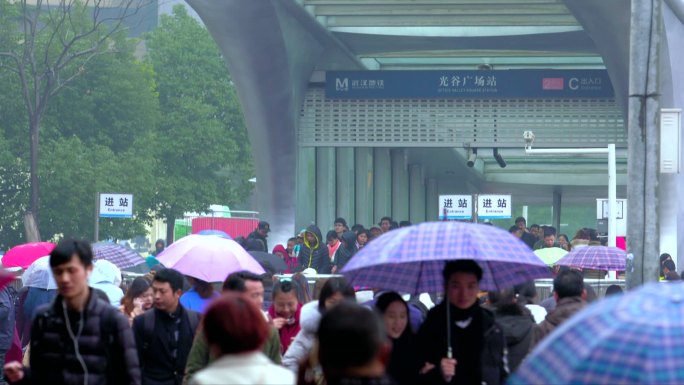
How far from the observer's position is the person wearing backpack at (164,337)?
332 inches

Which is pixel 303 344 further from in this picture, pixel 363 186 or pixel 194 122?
pixel 194 122

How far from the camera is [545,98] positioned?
31000 millimetres

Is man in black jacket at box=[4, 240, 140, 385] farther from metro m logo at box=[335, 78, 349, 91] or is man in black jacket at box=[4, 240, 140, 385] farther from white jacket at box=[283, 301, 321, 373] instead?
metro m logo at box=[335, 78, 349, 91]

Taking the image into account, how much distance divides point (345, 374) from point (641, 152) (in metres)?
7.24

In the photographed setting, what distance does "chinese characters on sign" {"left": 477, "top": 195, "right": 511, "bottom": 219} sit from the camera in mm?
30797

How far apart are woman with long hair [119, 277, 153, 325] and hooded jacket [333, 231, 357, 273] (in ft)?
40.7

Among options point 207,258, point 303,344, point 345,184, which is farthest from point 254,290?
point 345,184

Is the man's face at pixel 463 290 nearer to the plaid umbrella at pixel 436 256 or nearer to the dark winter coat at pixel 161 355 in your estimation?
the plaid umbrella at pixel 436 256

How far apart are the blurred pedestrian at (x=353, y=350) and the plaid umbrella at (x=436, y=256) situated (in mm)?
2480

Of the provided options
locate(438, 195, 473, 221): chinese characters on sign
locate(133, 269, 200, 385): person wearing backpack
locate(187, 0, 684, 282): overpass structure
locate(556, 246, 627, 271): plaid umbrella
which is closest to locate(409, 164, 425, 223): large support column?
locate(187, 0, 684, 282): overpass structure

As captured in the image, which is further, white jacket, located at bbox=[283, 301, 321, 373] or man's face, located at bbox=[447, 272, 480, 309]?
white jacket, located at bbox=[283, 301, 321, 373]

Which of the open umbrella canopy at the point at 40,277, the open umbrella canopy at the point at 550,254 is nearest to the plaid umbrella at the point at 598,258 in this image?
the open umbrella canopy at the point at 550,254

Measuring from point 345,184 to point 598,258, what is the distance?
21.2 m

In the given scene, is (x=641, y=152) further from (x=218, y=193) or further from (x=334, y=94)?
(x=218, y=193)
